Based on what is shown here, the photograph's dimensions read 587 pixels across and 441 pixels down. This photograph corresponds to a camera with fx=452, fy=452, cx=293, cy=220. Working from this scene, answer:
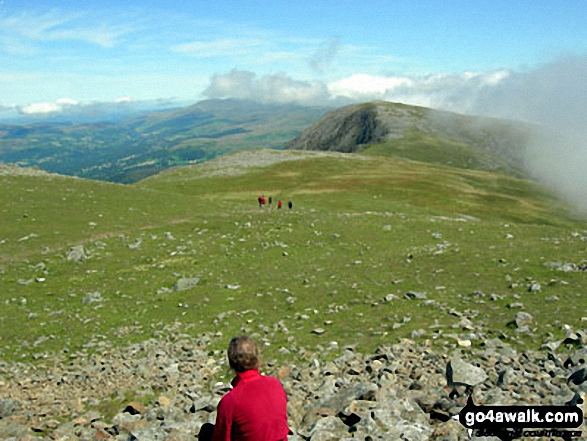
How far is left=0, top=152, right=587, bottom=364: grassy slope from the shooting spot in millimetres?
19938

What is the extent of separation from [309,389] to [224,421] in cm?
644

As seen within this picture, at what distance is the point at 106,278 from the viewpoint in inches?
1133

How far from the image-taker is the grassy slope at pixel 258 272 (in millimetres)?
19938

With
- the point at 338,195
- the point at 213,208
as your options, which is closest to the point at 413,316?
the point at 213,208

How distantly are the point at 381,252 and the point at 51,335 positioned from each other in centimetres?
2117

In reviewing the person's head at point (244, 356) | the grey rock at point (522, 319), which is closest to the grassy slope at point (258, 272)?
the grey rock at point (522, 319)

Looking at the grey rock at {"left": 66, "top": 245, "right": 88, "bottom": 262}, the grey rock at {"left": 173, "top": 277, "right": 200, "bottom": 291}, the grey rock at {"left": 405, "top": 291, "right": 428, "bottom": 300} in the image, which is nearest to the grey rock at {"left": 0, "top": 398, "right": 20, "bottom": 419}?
the grey rock at {"left": 173, "top": 277, "right": 200, "bottom": 291}

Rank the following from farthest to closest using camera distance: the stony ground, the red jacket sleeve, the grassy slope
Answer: the grassy slope < the stony ground < the red jacket sleeve

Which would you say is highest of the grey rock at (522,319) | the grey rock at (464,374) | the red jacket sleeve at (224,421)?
the red jacket sleeve at (224,421)

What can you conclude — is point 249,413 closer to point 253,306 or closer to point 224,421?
point 224,421

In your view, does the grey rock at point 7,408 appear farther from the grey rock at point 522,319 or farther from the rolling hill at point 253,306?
the grey rock at point 522,319

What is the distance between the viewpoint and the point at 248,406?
762 cm

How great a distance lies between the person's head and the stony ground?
3.95 metres

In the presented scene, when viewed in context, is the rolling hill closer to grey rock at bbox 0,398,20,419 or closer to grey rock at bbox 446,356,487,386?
grey rock at bbox 0,398,20,419
